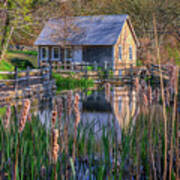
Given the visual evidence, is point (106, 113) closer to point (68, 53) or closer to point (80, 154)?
point (80, 154)

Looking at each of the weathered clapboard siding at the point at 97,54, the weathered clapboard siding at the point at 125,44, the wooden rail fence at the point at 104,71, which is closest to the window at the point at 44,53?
the weathered clapboard siding at the point at 97,54

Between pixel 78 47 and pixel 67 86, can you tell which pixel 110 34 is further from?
pixel 67 86

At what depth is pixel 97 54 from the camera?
2650cm

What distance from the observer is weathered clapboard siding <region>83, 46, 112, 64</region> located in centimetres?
2617

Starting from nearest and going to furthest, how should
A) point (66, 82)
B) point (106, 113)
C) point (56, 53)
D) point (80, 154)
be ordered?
point (80, 154) < point (106, 113) < point (66, 82) < point (56, 53)

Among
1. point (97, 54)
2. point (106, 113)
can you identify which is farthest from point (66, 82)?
point (97, 54)

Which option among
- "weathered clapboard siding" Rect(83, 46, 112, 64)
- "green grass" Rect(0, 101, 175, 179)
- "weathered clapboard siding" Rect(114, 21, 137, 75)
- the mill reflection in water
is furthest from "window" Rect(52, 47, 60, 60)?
"green grass" Rect(0, 101, 175, 179)

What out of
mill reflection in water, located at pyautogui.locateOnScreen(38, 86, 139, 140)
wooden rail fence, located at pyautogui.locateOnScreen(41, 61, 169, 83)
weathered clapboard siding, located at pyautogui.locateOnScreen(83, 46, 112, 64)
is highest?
weathered clapboard siding, located at pyautogui.locateOnScreen(83, 46, 112, 64)

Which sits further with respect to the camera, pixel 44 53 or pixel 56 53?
pixel 44 53

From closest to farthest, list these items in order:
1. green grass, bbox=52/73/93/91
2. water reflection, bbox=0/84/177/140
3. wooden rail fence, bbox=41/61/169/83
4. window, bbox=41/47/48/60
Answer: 1. water reflection, bbox=0/84/177/140
2. green grass, bbox=52/73/93/91
3. wooden rail fence, bbox=41/61/169/83
4. window, bbox=41/47/48/60

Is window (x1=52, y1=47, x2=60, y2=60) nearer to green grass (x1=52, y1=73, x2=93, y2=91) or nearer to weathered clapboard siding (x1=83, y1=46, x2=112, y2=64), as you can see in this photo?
weathered clapboard siding (x1=83, y1=46, x2=112, y2=64)

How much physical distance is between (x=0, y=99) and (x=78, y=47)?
15.7 meters

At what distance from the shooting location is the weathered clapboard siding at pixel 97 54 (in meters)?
26.2

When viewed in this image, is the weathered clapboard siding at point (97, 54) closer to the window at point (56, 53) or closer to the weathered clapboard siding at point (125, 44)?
the weathered clapboard siding at point (125, 44)
